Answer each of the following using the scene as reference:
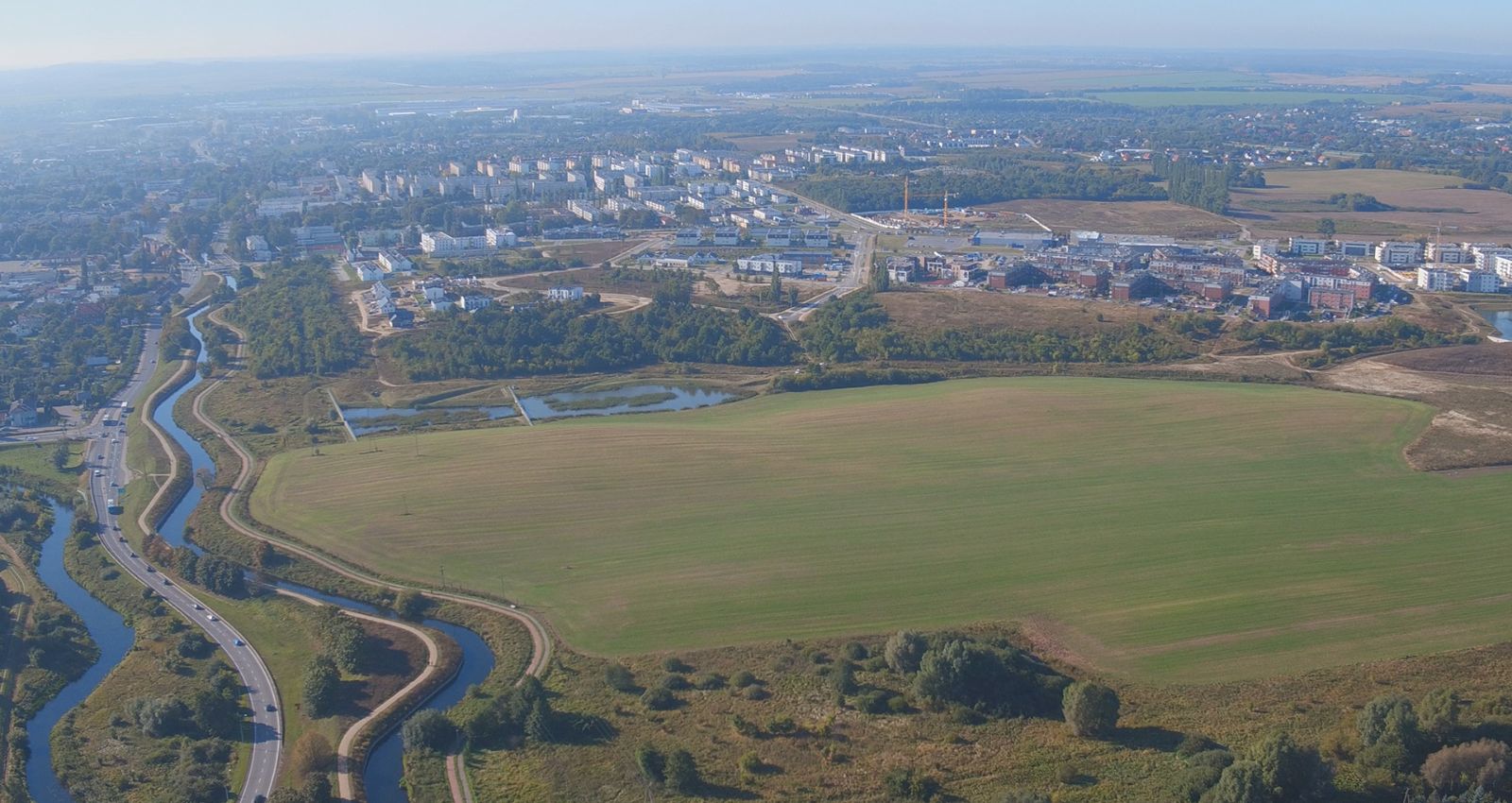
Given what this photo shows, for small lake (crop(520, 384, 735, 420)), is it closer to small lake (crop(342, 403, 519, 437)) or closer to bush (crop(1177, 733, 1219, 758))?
small lake (crop(342, 403, 519, 437))

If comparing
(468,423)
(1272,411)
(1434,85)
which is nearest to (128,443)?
(468,423)

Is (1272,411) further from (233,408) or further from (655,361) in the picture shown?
(233,408)

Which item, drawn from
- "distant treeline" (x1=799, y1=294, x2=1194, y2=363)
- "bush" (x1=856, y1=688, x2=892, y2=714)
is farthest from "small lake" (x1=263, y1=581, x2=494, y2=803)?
"distant treeline" (x1=799, y1=294, x2=1194, y2=363)

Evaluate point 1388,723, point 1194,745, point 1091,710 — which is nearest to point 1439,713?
point 1388,723

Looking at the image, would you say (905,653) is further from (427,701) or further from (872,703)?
(427,701)

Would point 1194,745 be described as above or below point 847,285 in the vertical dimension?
below

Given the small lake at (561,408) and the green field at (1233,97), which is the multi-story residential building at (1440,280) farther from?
the green field at (1233,97)
